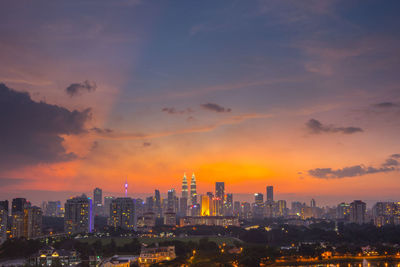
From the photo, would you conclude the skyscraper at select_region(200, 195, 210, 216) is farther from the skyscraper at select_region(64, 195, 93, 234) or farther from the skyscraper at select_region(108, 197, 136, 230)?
the skyscraper at select_region(64, 195, 93, 234)

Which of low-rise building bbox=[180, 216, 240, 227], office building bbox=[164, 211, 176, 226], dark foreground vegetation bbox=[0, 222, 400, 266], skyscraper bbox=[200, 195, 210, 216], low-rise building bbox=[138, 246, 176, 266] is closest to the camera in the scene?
low-rise building bbox=[138, 246, 176, 266]

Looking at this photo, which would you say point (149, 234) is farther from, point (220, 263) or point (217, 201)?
point (217, 201)

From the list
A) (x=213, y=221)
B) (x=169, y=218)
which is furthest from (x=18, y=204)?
(x=213, y=221)

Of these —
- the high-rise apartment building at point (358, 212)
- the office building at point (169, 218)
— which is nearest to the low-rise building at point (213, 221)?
the office building at point (169, 218)

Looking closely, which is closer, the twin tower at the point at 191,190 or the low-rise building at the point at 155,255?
the low-rise building at the point at 155,255

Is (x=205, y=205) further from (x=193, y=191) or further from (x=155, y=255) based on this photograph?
(x=155, y=255)

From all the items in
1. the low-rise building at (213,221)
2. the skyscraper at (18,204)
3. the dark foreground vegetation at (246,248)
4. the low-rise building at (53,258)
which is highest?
the skyscraper at (18,204)

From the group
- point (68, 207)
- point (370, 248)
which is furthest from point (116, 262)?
point (68, 207)

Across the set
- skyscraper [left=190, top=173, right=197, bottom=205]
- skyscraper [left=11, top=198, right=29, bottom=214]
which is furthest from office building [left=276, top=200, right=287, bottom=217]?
skyscraper [left=11, top=198, right=29, bottom=214]

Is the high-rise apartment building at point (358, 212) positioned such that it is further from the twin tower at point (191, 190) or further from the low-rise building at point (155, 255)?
the low-rise building at point (155, 255)
